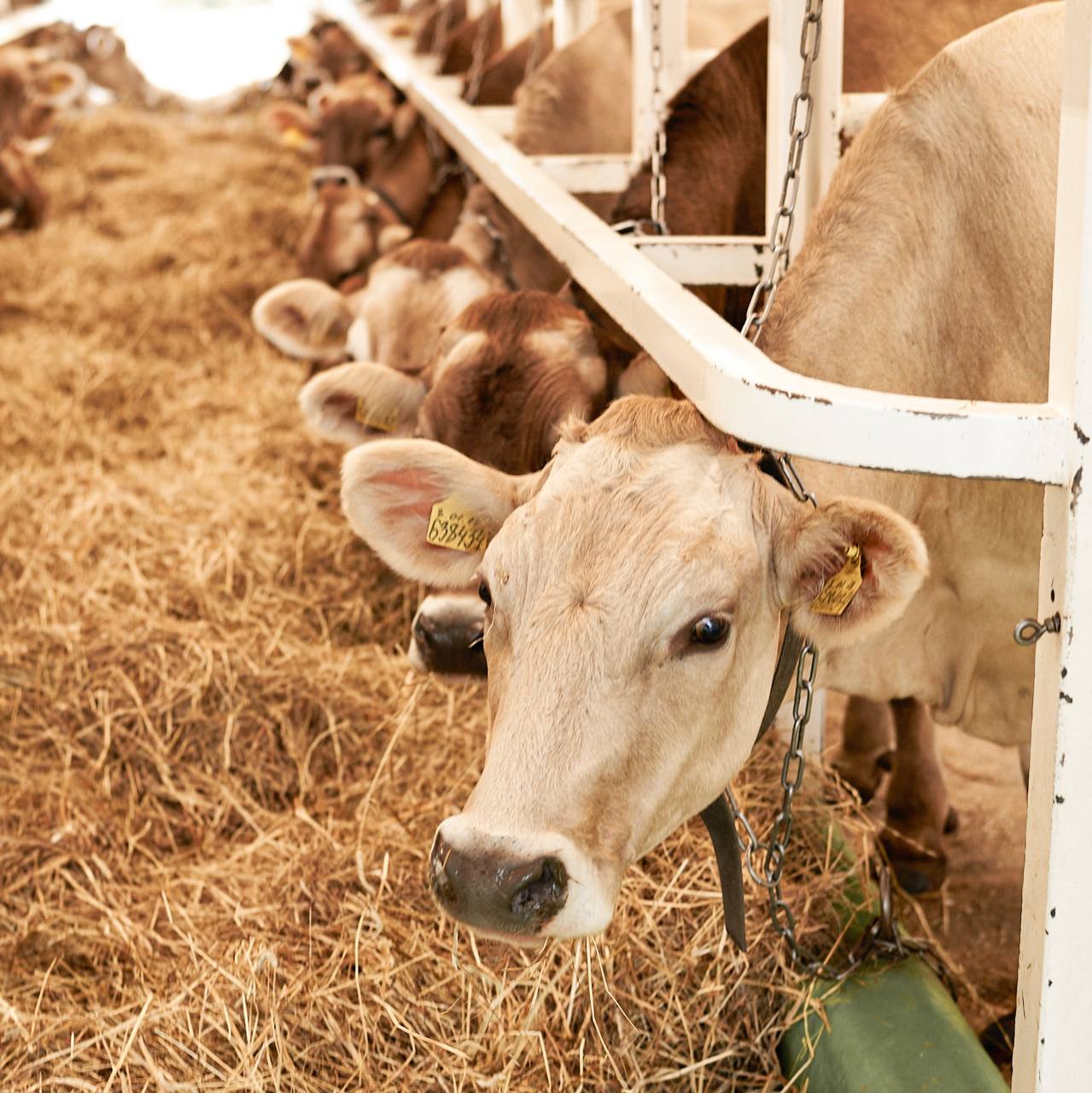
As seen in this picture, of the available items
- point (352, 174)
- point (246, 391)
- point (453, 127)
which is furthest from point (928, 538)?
point (352, 174)

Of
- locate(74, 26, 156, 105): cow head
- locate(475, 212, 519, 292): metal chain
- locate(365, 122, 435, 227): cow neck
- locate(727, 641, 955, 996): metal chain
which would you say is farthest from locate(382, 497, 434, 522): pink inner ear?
locate(74, 26, 156, 105): cow head

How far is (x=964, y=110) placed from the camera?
8.13ft

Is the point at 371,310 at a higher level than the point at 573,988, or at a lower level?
higher

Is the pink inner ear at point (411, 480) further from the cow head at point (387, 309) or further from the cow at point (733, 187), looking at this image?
the cow head at point (387, 309)

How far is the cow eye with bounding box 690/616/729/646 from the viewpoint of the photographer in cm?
184

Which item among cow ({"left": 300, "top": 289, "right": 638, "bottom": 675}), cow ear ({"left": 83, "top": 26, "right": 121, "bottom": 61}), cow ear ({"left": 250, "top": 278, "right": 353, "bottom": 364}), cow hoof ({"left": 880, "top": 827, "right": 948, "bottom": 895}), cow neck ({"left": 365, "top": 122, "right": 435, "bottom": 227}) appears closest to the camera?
cow ({"left": 300, "top": 289, "right": 638, "bottom": 675})

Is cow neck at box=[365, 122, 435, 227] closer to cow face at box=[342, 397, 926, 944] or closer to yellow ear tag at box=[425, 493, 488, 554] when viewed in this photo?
yellow ear tag at box=[425, 493, 488, 554]

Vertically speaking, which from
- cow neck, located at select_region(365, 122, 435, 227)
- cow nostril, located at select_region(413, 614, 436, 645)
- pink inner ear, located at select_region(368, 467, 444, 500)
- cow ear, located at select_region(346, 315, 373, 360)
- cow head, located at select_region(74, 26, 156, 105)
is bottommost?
cow head, located at select_region(74, 26, 156, 105)

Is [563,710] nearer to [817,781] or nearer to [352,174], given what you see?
[817,781]

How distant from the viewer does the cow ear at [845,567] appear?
183cm

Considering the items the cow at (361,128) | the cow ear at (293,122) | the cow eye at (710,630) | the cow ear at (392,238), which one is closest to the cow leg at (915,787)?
the cow eye at (710,630)

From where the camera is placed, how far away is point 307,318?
4.68 metres

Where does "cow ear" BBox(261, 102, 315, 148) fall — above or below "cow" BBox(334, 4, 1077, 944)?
below

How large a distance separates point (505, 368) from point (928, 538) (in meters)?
1.09
